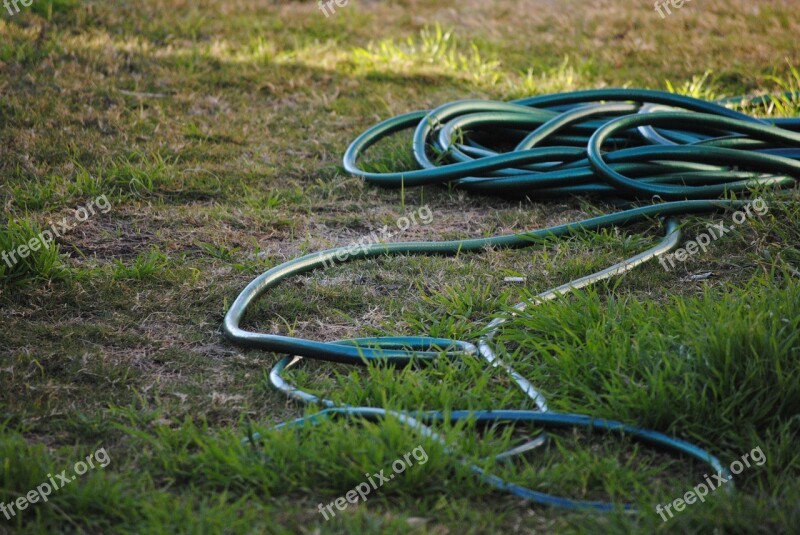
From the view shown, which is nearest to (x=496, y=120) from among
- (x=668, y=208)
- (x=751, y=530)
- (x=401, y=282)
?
(x=668, y=208)

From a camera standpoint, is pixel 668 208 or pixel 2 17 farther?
pixel 2 17

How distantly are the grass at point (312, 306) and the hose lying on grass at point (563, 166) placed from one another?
0.08m

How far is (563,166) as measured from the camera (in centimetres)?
397

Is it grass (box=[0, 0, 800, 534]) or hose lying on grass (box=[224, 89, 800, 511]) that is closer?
grass (box=[0, 0, 800, 534])

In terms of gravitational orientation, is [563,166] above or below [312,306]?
above

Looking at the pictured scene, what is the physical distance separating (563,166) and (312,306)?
153cm

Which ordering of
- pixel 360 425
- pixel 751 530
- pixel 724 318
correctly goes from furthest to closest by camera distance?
1. pixel 724 318
2. pixel 360 425
3. pixel 751 530

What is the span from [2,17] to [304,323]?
373 cm

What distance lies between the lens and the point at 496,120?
14.1 ft

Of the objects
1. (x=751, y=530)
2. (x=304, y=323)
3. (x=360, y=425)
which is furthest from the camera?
(x=304, y=323)

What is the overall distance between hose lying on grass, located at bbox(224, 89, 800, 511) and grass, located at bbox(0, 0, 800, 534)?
0.08 m

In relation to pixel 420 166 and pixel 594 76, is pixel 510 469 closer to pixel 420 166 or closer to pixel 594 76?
pixel 420 166

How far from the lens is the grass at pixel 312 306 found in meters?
2.12

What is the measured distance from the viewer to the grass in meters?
2.12
